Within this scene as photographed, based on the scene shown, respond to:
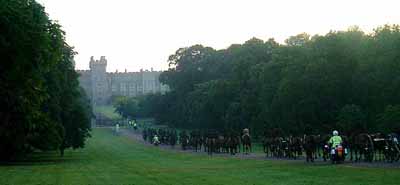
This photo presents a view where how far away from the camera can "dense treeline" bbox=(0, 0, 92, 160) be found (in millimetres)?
37500

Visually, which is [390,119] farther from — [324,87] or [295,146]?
[295,146]

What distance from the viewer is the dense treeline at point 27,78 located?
123 ft

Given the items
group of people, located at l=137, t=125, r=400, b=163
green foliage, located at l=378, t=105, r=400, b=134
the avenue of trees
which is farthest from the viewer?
the avenue of trees

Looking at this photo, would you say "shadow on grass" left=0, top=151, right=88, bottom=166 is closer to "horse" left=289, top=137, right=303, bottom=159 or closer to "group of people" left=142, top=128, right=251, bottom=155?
"group of people" left=142, top=128, right=251, bottom=155

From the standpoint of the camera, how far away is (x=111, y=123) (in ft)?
504

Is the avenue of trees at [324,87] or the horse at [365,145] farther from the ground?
the avenue of trees at [324,87]

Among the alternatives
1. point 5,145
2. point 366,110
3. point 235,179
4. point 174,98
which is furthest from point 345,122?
point 174,98

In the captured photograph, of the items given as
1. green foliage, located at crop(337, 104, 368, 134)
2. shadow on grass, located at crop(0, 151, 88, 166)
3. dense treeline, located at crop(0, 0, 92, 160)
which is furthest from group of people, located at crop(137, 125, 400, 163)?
dense treeline, located at crop(0, 0, 92, 160)

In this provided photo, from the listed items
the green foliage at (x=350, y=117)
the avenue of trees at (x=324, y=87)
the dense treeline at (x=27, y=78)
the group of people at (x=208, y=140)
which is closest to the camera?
the dense treeline at (x=27, y=78)

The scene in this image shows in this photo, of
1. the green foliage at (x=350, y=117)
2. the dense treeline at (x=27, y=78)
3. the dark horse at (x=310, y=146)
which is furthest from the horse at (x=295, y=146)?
the green foliage at (x=350, y=117)

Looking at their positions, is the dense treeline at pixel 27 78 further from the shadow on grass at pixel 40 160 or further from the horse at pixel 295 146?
the horse at pixel 295 146

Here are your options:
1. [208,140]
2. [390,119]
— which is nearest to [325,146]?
[390,119]

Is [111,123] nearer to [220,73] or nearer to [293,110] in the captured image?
[220,73]

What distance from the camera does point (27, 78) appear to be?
38875mm
